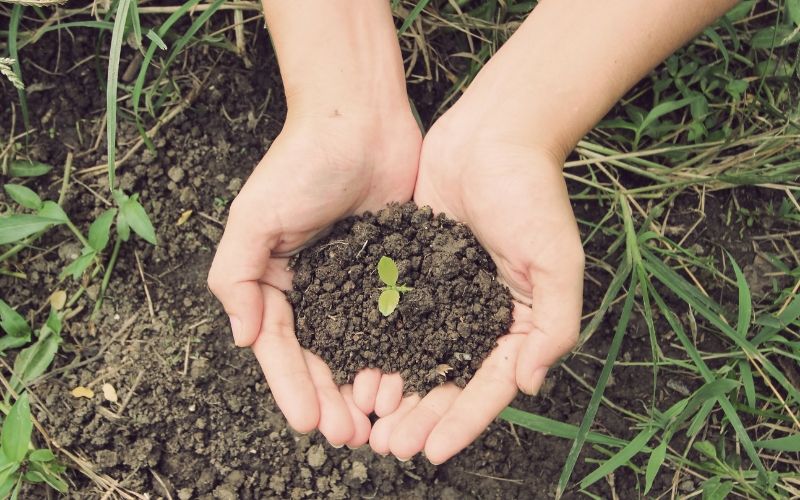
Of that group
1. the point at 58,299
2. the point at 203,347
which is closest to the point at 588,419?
the point at 203,347

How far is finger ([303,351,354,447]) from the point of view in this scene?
5.01ft

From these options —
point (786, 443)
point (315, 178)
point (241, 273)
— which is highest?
point (315, 178)

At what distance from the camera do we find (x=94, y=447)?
6.04 ft

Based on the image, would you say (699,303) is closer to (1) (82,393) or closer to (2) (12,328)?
(1) (82,393)

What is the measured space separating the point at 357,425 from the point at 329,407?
8 cm

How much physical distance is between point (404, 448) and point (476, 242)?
0.51 meters

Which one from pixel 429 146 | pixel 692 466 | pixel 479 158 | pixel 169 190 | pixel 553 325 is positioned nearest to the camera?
pixel 553 325

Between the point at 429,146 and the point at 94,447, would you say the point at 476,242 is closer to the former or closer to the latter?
the point at 429,146

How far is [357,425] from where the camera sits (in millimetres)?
1574

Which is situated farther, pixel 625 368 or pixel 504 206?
pixel 625 368

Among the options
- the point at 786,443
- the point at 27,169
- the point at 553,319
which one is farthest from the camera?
the point at 27,169

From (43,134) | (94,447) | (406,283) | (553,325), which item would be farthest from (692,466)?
(43,134)

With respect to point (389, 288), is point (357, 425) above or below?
below

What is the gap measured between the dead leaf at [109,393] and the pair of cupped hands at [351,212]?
1.74 feet
